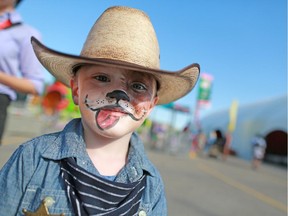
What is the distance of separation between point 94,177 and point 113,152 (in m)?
0.21

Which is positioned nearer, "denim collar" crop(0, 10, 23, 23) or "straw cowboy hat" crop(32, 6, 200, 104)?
"straw cowboy hat" crop(32, 6, 200, 104)

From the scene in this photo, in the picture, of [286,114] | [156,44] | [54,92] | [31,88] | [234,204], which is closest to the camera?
[156,44]

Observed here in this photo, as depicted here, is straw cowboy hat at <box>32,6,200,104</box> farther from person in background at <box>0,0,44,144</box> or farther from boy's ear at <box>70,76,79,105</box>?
person in background at <box>0,0,44,144</box>

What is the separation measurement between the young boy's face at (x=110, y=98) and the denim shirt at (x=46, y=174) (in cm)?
13

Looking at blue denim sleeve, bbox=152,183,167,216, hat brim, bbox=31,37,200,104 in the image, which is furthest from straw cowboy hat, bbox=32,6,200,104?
blue denim sleeve, bbox=152,183,167,216

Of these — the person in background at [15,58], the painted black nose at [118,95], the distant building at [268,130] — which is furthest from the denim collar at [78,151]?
the distant building at [268,130]

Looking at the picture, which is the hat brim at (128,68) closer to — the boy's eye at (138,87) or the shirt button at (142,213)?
the boy's eye at (138,87)

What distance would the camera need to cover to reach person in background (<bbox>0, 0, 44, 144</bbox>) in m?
2.26

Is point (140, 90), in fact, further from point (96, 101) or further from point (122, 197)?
point (122, 197)

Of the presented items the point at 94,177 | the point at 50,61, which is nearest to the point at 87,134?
the point at 94,177

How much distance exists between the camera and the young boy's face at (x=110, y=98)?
145 centimetres

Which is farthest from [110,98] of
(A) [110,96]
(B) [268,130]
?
(B) [268,130]

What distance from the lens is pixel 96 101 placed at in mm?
1451

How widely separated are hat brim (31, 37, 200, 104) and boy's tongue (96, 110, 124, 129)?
7.7 inches
